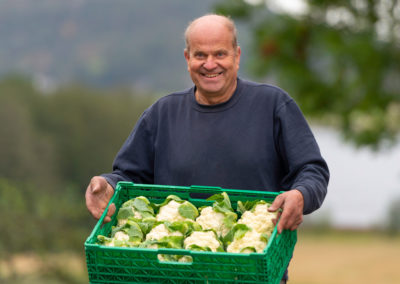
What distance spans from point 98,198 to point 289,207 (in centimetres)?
93

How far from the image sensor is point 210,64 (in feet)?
10.6

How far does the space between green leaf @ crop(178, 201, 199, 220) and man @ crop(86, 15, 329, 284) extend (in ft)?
0.89

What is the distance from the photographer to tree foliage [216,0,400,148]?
876cm

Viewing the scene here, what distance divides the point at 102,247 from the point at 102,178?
57 cm

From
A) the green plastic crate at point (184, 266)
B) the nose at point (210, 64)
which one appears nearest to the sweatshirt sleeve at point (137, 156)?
the nose at point (210, 64)

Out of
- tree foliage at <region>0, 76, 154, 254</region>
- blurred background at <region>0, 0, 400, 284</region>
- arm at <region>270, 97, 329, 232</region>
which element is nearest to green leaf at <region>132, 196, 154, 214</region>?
arm at <region>270, 97, 329, 232</region>

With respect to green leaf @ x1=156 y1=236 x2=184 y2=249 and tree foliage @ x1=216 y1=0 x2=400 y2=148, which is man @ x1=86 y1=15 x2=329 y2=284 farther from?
tree foliage @ x1=216 y1=0 x2=400 y2=148

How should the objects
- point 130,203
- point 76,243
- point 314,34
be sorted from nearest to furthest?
point 130,203
point 314,34
point 76,243

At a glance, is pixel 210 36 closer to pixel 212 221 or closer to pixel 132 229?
pixel 212 221

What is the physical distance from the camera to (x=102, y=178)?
10.4 ft

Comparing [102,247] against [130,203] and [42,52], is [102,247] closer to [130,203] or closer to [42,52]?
[130,203]

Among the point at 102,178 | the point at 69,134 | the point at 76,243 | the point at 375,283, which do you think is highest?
the point at 102,178

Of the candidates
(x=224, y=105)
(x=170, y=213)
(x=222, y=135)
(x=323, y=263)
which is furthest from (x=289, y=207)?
(x=323, y=263)

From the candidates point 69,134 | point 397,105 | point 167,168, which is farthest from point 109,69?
point 167,168
